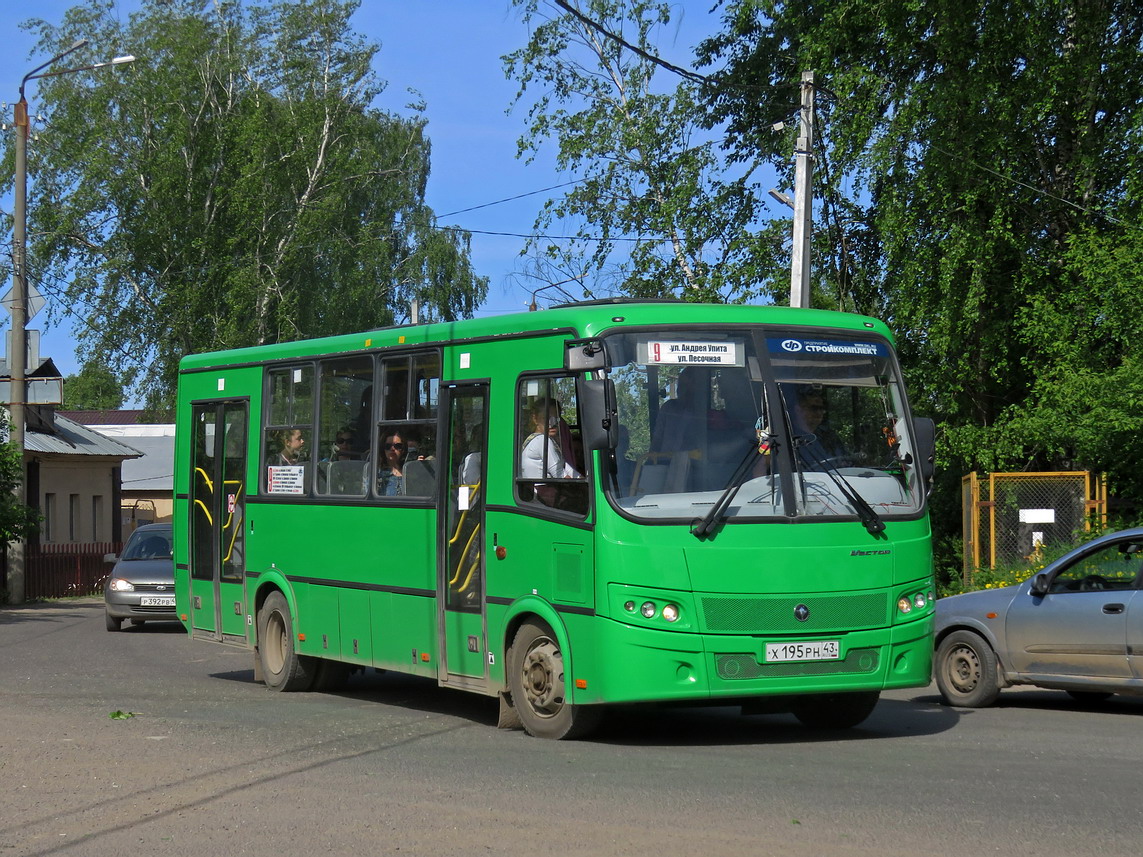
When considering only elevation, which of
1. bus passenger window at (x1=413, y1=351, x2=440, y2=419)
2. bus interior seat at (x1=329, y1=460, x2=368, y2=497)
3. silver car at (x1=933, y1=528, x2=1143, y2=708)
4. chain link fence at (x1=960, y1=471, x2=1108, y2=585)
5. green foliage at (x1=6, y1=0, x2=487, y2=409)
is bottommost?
silver car at (x1=933, y1=528, x2=1143, y2=708)

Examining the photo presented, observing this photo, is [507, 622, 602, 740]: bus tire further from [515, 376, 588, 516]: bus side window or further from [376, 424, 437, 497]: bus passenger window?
[376, 424, 437, 497]: bus passenger window

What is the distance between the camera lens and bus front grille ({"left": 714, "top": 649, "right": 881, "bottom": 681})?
10156 mm

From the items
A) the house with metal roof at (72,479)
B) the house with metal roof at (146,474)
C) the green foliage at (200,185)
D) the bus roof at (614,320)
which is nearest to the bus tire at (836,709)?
the bus roof at (614,320)

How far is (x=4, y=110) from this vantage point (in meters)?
33.8

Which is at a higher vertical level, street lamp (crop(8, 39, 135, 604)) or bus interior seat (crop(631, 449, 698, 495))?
street lamp (crop(8, 39, 135, 604))

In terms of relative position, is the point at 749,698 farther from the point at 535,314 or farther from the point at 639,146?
the point at 639,146

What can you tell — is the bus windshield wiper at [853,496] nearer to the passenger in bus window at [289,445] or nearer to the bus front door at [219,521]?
the passenger in bus window at [289,445]

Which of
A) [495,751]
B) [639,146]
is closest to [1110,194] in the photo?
[639,146]

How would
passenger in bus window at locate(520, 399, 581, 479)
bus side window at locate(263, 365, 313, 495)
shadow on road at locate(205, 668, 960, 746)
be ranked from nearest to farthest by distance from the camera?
passenger in bus window at locate(520, 399, 581, 479)
shadow on road at locate(205, 668, 960, 746)
bus side window at locate(263, 365, 313, 495)

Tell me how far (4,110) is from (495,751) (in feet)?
90.5

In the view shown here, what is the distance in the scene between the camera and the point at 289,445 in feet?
47.4

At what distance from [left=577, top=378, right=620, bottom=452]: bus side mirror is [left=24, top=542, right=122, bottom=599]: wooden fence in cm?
2774

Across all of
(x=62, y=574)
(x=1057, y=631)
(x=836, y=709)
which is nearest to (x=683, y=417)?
(x=836, y=709)

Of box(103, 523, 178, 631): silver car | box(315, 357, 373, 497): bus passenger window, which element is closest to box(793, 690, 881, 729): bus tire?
box(315, 357, 373, 497): bus passenger window
